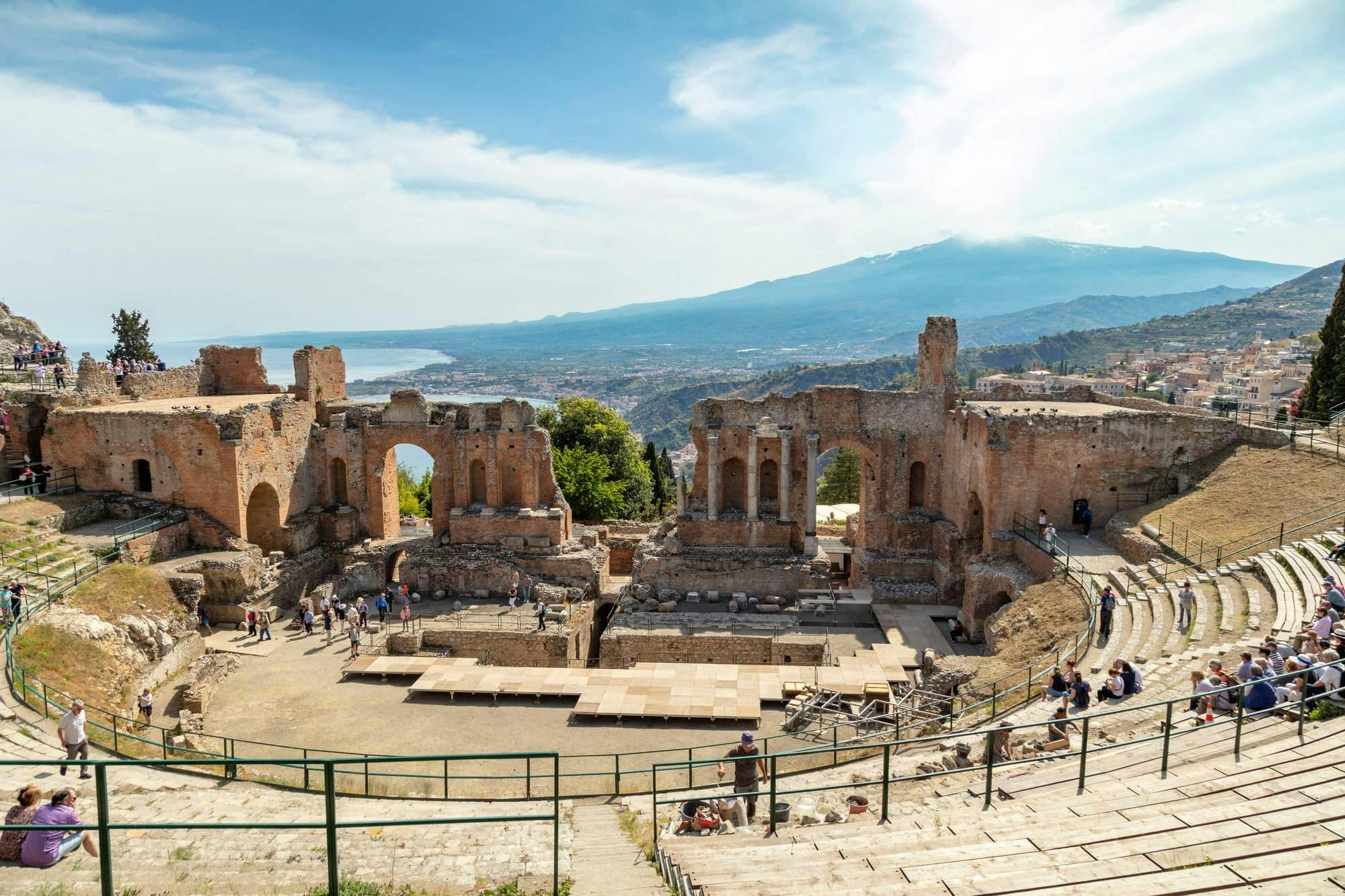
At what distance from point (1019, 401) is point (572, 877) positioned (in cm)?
2507

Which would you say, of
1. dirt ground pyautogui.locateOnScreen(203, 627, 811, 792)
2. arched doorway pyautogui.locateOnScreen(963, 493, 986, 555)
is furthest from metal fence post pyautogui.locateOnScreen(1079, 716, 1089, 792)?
arched doorway pyautogui.locateOnScreen(963, 493, 986, 555)

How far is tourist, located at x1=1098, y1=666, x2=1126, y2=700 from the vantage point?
14.4 m

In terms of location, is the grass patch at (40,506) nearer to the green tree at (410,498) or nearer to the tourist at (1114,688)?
the green tree at (410,498)

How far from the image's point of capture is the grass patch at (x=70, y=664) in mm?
18375

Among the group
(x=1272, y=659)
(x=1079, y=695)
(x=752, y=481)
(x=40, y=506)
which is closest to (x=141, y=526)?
(x=40, y=506)

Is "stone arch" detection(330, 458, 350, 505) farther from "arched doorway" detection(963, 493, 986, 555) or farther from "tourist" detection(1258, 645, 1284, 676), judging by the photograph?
"tourist" detection(1258, 645, 1284, 676)

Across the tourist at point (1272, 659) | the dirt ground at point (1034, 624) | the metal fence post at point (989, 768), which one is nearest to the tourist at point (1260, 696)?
the tourist at point (1272, 659)

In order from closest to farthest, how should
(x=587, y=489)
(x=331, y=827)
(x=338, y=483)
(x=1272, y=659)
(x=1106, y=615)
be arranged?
(x=331, y=827)
(x=1272, y=659)
(x=1106, y=615)
(x=338, y=483)
(x=587, y=489)

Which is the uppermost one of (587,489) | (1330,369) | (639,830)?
(1330,369)

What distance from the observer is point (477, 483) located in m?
31.8

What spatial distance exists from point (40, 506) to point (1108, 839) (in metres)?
30.1

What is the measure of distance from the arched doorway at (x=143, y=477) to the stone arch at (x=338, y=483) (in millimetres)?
6077

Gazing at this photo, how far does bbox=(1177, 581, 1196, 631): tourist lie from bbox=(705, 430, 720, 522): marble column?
15402mm

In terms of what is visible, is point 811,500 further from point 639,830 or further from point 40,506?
point 40,506
